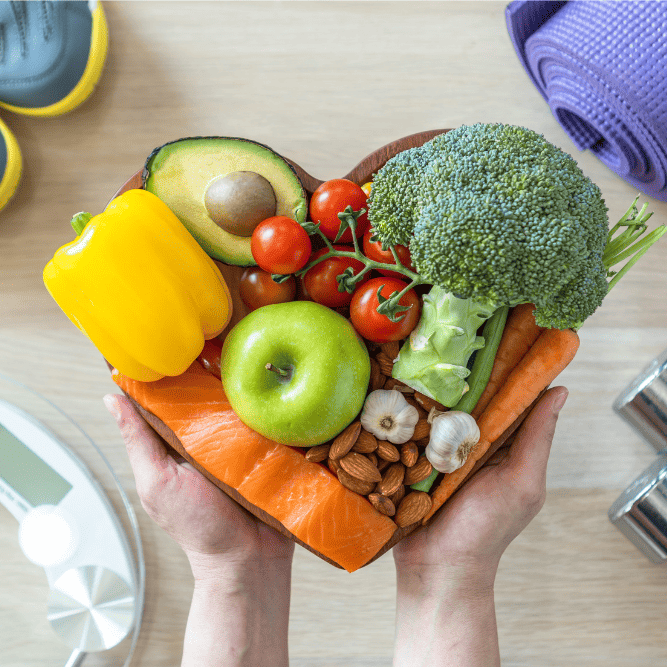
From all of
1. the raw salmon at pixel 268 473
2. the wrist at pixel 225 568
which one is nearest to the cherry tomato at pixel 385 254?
the raw salmon at pixel 268 473

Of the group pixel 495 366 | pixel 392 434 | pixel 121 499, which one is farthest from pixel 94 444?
pixel 495 366

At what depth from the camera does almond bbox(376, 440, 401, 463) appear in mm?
896

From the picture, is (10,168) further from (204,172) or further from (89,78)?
(204,172)

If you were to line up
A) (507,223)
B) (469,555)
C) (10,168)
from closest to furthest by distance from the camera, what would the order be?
1. (507,223)
2. (469,555)
3. (10,168)

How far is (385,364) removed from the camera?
929 mm

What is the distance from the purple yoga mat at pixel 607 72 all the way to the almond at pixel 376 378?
590 millimetres

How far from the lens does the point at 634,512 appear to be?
111 cm

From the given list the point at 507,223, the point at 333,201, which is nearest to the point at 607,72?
the point at 507,223

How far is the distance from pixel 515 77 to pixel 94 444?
1141 mm

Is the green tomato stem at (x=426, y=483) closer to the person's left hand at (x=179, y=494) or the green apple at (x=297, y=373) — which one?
the green apple at (x=297, y=373)

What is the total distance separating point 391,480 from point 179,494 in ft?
1.14

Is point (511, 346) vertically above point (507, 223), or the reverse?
point (507, 223)

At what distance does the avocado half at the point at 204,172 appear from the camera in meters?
0.90

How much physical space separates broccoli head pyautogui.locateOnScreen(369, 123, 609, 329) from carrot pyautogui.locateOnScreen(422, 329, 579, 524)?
0.08 metres
